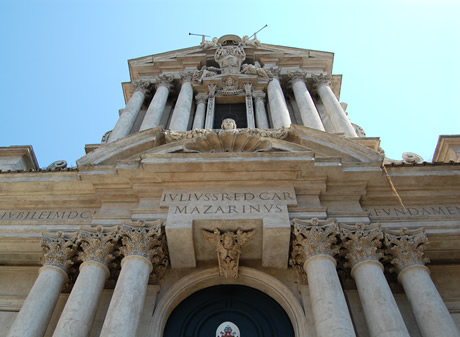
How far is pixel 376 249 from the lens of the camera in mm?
9016

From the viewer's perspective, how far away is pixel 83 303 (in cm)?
816

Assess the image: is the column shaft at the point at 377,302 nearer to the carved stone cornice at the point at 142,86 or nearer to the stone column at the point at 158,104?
the stone column at the point at 158,104

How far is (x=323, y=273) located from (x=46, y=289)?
5427mm

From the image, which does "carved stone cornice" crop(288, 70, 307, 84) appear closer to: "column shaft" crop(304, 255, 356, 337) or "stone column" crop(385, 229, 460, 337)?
"stone column" crop(385, 229, 460, 337)

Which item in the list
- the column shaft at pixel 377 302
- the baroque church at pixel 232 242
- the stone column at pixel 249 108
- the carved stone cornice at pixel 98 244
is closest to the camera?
the column shaft at pixel 377 302

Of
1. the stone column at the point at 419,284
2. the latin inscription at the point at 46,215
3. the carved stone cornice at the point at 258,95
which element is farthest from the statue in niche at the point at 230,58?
the stone column at the point at 419,284

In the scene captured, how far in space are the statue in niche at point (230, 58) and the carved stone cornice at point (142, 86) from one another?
3.18m

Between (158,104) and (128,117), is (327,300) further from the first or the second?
(158,104)

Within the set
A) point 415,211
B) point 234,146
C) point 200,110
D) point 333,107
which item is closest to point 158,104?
point 200,110

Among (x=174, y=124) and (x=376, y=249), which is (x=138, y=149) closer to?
(x=174, y=124)

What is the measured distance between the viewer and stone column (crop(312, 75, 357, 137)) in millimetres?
14641

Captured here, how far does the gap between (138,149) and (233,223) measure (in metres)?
4.11

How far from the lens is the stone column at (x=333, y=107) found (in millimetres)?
14641

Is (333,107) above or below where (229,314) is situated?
above
